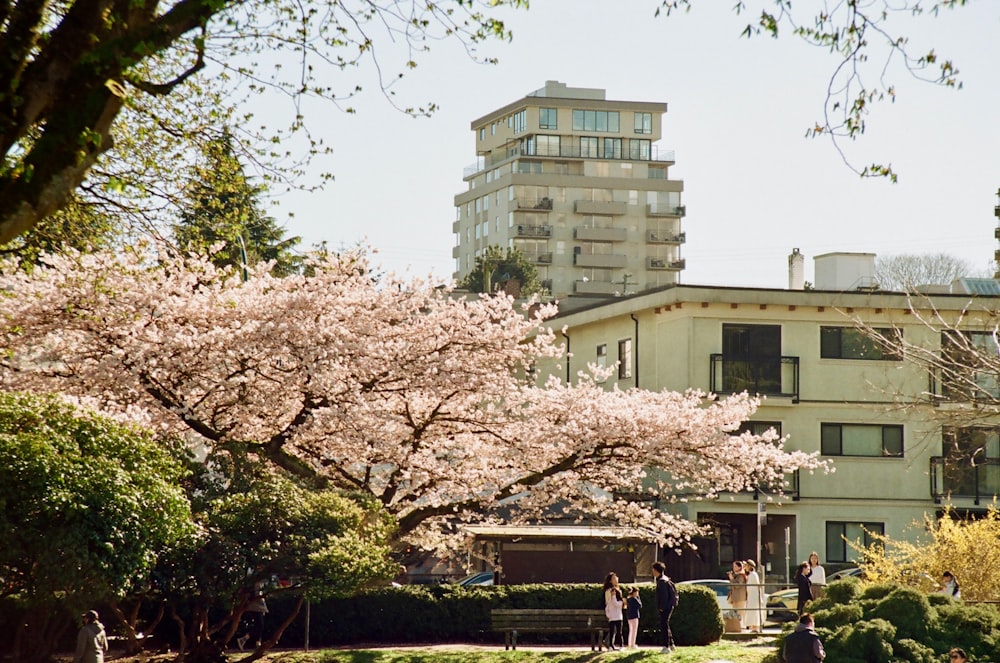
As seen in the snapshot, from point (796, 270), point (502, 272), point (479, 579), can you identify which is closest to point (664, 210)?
point (502, 272)

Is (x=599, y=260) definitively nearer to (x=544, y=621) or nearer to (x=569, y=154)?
(x=569, y=154)

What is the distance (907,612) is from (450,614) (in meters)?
10.9

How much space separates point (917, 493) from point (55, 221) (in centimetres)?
3737

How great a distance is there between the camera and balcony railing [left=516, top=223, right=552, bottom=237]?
13612cm

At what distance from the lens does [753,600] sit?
33094 millimetres

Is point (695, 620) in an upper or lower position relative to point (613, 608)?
lower

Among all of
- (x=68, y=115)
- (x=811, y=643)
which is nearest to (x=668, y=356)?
(x=811, y=643)

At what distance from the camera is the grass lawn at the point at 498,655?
25062 mm

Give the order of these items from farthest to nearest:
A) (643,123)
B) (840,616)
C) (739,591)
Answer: (643,123)
(739,591)
(840,616)

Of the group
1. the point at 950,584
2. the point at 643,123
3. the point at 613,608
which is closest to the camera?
the point at 613,608

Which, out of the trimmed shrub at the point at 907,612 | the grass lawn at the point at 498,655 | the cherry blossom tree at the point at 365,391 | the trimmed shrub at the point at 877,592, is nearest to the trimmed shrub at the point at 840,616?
the trimmed shrub at the point at 907,612

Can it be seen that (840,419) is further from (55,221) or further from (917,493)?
(55,221)

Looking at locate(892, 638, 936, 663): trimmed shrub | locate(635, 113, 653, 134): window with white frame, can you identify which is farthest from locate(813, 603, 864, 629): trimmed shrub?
locate(635, 113, 653, 134): window with white frame

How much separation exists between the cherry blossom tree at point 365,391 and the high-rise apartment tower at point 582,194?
104930 mm
